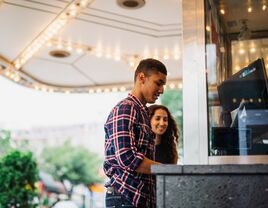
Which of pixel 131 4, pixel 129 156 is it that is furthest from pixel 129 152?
pixel 131 4

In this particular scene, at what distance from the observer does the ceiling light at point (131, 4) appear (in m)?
4.21

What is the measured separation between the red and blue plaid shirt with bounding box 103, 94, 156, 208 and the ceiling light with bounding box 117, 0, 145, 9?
223 centimetres

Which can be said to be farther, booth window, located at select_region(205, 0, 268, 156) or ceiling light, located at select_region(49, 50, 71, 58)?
ceiling light, located at select_region(49, 50, 71, 58)

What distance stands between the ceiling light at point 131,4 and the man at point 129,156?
2174 mm

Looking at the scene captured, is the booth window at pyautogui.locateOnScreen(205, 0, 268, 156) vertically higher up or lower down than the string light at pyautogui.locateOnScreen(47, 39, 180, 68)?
lower down

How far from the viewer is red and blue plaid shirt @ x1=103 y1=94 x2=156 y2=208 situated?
6.62 ft

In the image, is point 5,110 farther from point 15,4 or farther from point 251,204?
point 251,204

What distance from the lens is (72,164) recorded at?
21.4 m

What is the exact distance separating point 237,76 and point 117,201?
Result: 777mm

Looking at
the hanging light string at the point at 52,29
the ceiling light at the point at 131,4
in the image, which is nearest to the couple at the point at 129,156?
the ceiling light at the point at 131,4

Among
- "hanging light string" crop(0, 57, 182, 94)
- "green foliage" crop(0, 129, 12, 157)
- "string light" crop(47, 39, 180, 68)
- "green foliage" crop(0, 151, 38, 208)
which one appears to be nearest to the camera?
"string light" crop(47, 39, 180, 68)

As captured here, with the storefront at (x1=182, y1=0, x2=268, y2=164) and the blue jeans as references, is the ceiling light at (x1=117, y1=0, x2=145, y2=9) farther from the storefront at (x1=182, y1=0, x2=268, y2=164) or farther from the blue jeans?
the blue jeans

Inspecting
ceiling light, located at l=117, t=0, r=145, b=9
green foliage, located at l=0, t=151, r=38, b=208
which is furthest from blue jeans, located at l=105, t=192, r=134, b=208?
green foliage, located at l=0, t=151, r=38, b=208

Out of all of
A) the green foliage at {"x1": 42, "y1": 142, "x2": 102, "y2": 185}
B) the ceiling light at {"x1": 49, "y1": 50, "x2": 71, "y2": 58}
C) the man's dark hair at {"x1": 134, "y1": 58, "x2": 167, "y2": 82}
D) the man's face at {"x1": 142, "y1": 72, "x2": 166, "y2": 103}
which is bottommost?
the green foliage at {"x1": 42, "y1": 142, "x2": 102, "y2": 185}
